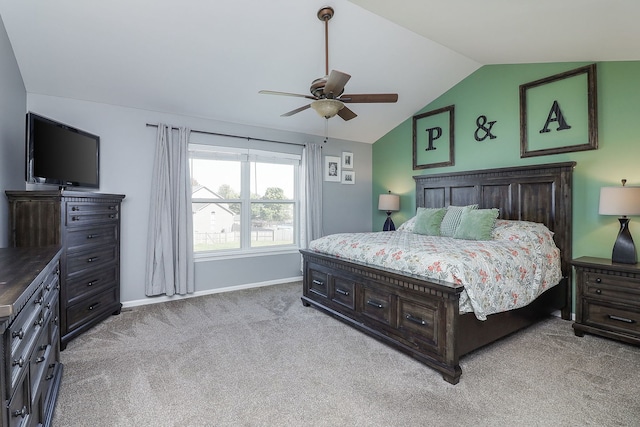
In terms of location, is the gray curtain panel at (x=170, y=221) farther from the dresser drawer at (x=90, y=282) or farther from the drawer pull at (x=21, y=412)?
the drawer pull at (x=21, y=412)

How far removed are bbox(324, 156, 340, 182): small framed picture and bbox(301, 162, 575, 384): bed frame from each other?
160 centimetres

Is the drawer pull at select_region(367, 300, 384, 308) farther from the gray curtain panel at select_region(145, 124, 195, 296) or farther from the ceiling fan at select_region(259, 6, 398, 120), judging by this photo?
the gray curtain panel at select_region(145, 124, 195, 296)

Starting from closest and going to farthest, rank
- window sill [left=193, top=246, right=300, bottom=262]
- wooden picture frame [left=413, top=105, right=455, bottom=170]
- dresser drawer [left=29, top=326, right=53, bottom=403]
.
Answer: dresser drawer [left=29, top=326, right=53, bottom=403]
window sill [left=193, top=246, right=300, bottom=262]
wooden picture frame [left=413, top=105, right=455, bottom=170]

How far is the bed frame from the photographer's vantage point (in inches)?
89.9

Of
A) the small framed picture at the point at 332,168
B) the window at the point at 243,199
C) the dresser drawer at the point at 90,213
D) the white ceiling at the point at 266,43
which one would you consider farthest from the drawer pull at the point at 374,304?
the small framed picture at the point at 332,168

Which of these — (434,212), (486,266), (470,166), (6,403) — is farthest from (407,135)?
(6,403)

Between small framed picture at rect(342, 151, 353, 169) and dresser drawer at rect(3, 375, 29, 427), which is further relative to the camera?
small framed picture at rect(342, 151, 353, 169)

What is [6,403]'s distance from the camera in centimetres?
101

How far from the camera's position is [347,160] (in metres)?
5.64

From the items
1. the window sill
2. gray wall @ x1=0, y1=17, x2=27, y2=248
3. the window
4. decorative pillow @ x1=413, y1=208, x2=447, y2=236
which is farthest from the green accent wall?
gray wall @ x1=0, y1=17, x2=27, y2=248

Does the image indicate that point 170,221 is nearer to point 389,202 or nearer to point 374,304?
point 374,304

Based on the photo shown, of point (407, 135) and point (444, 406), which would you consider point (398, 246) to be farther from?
point (407, 135)

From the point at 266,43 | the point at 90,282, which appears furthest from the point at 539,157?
the point at 90,282

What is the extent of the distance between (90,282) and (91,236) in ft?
1.47
